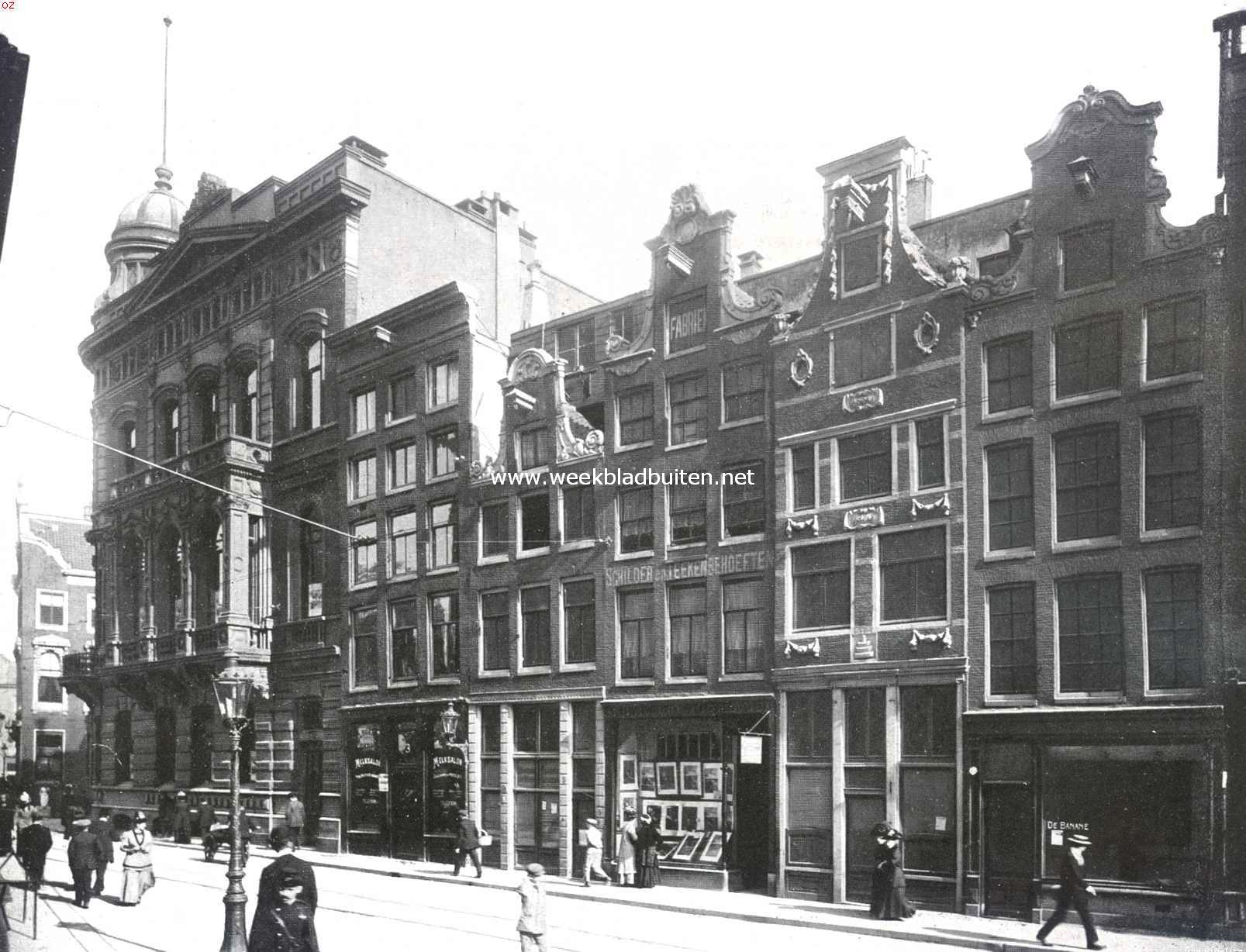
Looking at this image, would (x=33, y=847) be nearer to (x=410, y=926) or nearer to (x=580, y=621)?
(x=410, y=926)

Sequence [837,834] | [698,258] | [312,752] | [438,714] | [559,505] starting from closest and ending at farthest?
[837,834] < [698,258] < [559,505] < [438,714] < [312,752]

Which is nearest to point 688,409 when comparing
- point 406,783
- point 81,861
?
point 406,783

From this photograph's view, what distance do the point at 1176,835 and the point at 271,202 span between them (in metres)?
35.7

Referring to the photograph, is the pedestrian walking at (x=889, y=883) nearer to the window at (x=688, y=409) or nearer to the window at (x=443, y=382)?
the window at (x=688, y=409)

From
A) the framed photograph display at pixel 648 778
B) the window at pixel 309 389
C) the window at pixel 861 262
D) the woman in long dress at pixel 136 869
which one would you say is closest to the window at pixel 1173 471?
the window at pixel 861 262

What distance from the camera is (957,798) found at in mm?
23828

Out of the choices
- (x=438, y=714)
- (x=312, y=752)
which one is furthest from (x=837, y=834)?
(x=312, y=752)

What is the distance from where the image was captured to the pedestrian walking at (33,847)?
1823 cm

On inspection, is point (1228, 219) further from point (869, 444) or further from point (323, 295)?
point (323, 295)

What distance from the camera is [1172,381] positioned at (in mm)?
20906

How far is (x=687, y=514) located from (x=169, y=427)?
26557 millimetres

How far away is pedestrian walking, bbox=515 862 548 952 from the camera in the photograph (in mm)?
15461

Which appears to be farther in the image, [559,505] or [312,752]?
[312,752]

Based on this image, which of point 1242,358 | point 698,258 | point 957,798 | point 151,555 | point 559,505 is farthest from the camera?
point 151,555
